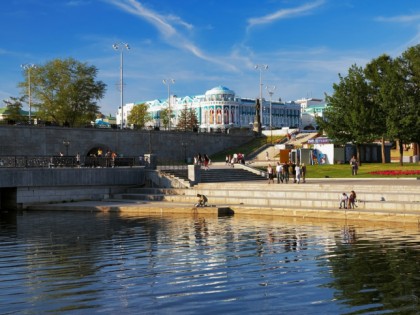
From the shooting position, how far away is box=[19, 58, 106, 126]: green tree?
7362 cm

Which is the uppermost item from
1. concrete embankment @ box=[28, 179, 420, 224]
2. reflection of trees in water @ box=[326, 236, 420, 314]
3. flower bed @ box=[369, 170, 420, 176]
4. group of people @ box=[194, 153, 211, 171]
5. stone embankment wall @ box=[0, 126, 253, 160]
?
stone embankment wall @ box=[0, 126, 253, 160]

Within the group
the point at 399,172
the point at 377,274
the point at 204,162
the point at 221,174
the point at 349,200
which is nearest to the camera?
the point at 377,274

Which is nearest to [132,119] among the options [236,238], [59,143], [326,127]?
[59,143]

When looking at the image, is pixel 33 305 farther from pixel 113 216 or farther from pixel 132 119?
pixel 132 119

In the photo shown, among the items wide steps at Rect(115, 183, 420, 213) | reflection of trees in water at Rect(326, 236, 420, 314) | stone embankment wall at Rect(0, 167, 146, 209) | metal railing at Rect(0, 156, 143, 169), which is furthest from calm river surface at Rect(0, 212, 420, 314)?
metal railing at Rect(0, 156, 143, 169)

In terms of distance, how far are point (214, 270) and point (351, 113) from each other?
46.1 metres

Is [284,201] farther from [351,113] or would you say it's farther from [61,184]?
[351,113]

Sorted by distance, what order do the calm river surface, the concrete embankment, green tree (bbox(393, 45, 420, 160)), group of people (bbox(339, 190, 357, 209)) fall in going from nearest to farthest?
1. the calm river surface
2. the concrete embankment
3. group of people (bbox(339, 190, 357, 209))
4. green tree (bbox(393, 45, 420, 160))

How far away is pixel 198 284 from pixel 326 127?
48960 mm

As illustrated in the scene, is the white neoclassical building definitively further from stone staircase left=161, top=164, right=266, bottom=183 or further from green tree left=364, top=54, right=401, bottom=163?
stone staircase left=161, top=164, right=266, bottom=183

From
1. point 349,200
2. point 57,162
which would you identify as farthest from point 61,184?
point 349,200

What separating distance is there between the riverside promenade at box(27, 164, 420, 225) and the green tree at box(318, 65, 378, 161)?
17.4m

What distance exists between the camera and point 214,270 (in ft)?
45.8

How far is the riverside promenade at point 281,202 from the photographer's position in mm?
25375
